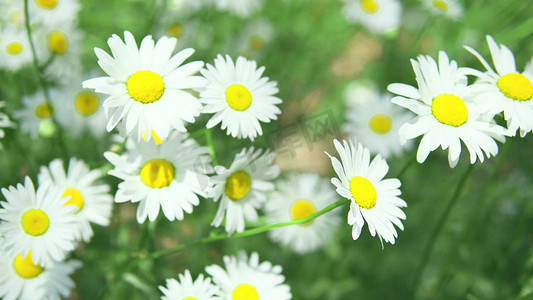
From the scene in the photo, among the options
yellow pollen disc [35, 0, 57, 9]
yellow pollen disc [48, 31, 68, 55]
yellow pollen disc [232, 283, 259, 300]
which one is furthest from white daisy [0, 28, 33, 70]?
yellow pollen disc [232, 283, 259, 300]

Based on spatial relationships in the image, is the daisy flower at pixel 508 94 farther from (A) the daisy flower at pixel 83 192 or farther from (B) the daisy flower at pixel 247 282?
(A) the daisy flower at pixel 83 192

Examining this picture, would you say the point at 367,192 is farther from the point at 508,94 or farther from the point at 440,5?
the point at 440,5

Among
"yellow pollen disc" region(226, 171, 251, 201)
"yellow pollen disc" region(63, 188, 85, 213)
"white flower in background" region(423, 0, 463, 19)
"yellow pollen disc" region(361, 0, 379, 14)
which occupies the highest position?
"yellow pollen disc" region(361, 0, 379, 14)

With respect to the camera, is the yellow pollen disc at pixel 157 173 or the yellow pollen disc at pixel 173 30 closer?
the yellow pollen disc at pixel 157 173

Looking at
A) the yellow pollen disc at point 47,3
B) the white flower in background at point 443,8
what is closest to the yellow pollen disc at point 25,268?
the yellow pollen disc at point 47,3

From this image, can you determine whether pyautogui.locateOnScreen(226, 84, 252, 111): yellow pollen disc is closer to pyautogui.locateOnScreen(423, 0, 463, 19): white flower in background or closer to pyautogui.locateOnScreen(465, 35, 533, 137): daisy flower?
pyautogui.locateOnScreen(465, 35, 533, 137): daisy flower

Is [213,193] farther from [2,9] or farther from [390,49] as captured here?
[390,49]
